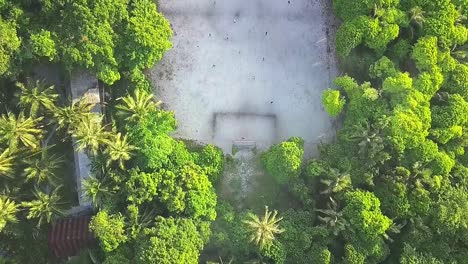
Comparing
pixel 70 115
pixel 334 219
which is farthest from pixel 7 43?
pixel 334 219

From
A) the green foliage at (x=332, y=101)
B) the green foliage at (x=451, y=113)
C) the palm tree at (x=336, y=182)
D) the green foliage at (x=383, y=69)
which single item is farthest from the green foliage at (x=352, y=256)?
the green foliage at (x=383, y=69)

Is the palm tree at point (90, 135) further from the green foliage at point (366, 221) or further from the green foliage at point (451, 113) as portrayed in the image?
the green foliage at point (451, 113)

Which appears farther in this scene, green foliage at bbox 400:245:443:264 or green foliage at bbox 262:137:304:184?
green foliage at bbox 262:137:304:184

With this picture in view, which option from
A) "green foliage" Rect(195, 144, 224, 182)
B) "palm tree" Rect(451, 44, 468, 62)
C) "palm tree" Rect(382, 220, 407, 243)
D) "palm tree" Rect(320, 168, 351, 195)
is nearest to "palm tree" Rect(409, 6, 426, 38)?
"palm tree" Rect(451, 44, 468, 62)

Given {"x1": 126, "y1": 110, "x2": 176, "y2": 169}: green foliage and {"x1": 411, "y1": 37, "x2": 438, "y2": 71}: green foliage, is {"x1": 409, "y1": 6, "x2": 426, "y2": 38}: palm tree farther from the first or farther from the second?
{"x1": 126, "y1": 110, "x2": 176, "y2": 169}: green foliage

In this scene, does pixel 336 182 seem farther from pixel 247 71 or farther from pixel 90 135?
pixel 90 135

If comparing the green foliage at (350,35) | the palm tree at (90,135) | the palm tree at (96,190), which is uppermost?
the green foliage at (350,35)
